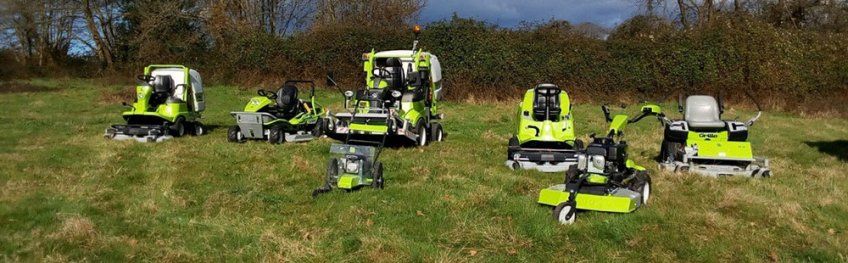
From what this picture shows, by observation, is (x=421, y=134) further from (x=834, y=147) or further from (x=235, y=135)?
(x=834, y=147)

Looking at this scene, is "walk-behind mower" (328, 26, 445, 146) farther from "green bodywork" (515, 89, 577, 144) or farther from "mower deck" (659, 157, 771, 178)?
"mower deck" (659, 157, 771, 178)

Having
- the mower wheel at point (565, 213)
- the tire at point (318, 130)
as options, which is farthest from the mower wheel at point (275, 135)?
the mower wheel at point (565, 213)

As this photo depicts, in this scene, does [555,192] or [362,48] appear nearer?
[555,192]

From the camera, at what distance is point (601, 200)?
6.89 metres

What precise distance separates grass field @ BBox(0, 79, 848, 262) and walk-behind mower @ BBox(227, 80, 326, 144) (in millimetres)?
908

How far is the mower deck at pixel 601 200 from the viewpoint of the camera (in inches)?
269

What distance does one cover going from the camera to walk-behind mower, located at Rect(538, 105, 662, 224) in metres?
6.81

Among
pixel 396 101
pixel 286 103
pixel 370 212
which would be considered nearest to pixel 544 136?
pixel 396 101

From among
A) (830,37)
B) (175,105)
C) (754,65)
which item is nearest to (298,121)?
(175,105)

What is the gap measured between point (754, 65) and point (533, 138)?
1758 cm

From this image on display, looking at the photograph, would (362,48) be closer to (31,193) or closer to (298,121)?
(298,121)

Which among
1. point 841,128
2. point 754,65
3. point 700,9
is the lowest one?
point 841,128

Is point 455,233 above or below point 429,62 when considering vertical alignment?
below

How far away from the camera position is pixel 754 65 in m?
23.9
